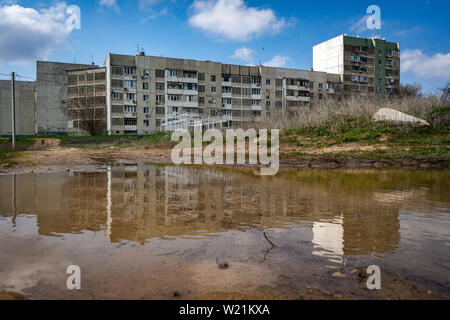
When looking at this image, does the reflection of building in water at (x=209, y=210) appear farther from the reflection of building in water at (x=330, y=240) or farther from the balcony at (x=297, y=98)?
the balcony at (x=297, y=98)

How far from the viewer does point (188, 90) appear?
61.8 meters

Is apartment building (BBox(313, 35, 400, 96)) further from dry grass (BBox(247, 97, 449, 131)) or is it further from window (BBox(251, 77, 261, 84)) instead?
dry grass (BBox(247, 97, 449, 131))

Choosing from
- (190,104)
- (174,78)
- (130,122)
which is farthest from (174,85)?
(130,122)

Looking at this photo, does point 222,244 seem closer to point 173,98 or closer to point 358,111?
point 358,111

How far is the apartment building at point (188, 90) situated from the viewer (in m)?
58.8

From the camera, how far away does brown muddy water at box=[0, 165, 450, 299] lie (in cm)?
269

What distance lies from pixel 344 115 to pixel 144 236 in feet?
67.8

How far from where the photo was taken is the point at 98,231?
14.2 feet

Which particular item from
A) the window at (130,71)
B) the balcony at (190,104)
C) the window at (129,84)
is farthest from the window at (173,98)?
the window at (130,71)

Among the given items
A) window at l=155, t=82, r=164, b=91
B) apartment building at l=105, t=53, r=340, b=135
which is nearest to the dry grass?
apartment building at l=105, t=53, r=340, b=135

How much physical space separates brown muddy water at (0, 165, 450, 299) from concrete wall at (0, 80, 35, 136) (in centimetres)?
8040

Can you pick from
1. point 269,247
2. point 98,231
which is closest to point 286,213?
point 269,247
